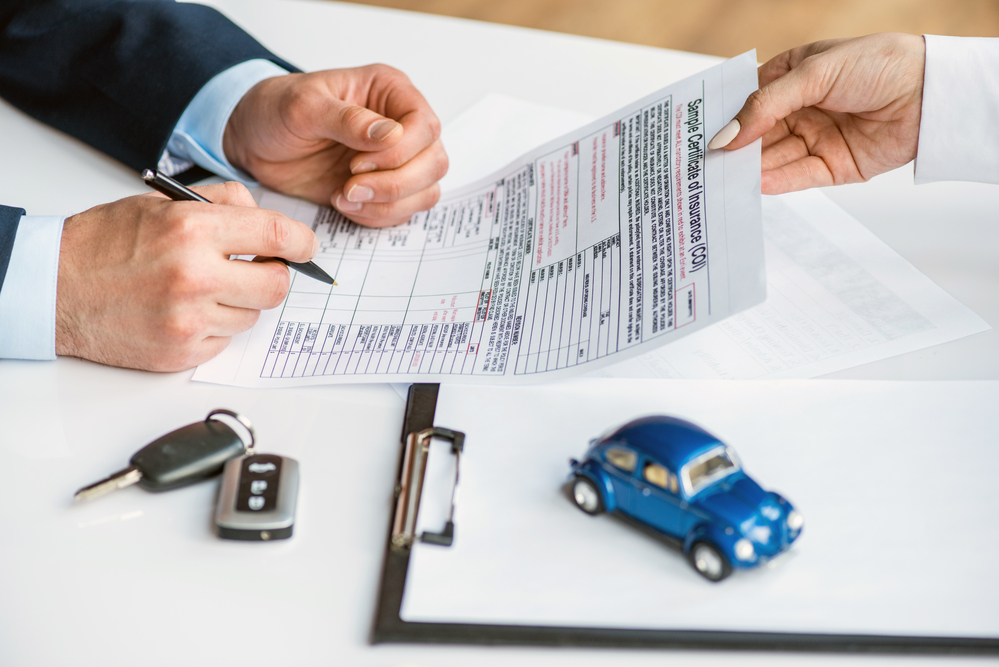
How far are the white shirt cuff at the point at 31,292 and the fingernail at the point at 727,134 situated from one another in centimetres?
64

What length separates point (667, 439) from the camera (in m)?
0.51

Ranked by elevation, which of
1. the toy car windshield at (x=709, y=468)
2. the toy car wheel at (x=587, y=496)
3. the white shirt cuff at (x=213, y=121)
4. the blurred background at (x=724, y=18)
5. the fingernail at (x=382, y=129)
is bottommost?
the toy car wheel at (x=587, y=496)

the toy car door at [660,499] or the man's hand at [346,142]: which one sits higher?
the man's hand at [346,142]

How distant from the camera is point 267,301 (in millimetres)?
722

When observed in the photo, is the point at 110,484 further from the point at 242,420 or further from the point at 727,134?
the point at 727,134

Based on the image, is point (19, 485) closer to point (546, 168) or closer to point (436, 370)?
point (436, 370)

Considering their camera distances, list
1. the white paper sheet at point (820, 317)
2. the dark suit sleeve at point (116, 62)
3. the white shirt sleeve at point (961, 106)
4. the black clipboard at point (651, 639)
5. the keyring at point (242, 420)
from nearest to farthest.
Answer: the black clipboard at point (651, 639) < the keyring at point (242, 420) < the white paper sheet at point (820, 317) < the white shirt sleeve at point (961, 106) < the dark suit sleeve at point (116, 62)

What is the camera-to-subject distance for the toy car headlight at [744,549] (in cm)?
47

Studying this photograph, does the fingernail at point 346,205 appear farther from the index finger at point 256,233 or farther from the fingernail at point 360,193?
the index finger at point 256,233

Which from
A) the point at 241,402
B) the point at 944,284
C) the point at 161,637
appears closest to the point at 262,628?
the point at 161,637

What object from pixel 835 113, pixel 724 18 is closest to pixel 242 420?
pixel 835 113

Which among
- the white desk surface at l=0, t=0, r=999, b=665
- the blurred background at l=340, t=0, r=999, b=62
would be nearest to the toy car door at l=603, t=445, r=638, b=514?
the white desk surface at l=0, t=0, r=999, b=665

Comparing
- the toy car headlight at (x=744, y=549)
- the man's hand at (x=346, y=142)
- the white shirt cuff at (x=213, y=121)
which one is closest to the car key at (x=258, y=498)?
the toy car headlight at (x=744, y=549)

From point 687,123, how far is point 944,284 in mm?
338
